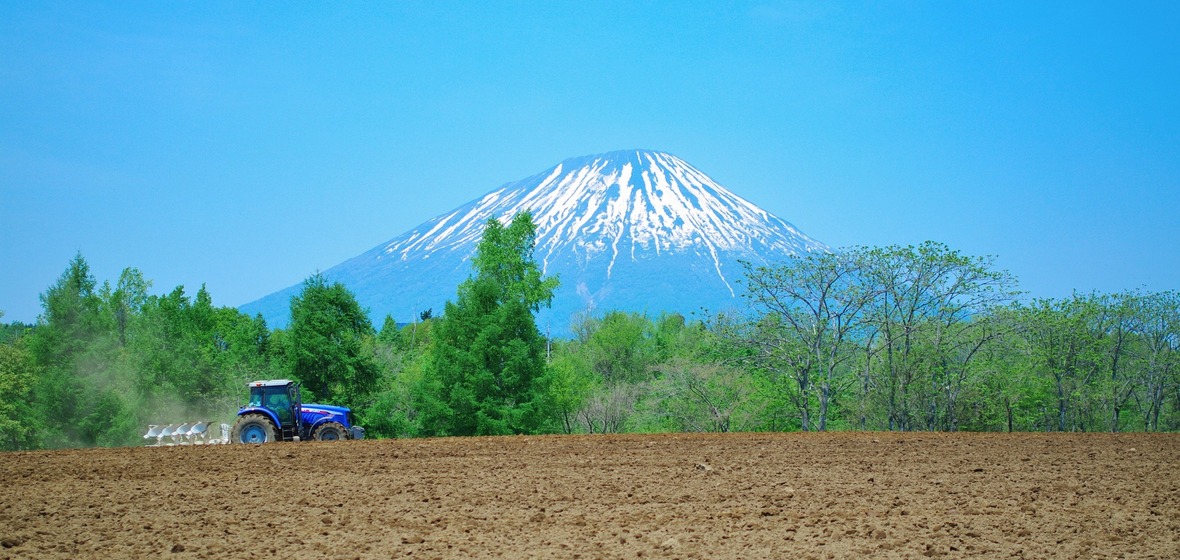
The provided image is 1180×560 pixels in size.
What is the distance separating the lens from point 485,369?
40844 mm

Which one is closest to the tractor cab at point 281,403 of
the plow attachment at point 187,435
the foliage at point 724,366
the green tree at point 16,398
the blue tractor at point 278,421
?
the blue tractor at point 278,421

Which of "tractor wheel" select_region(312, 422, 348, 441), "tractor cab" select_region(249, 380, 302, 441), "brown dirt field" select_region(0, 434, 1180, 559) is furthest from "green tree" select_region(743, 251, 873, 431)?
"tractor cab" select_region(249, 380, 302, 441)

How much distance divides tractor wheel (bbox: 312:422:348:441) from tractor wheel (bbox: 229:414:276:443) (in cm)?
132

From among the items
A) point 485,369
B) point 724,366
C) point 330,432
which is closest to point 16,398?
point 485,369

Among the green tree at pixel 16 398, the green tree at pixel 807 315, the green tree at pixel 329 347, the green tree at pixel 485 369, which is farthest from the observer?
the green tree at pixel 16 398

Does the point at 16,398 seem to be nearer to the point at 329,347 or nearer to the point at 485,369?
the point at 329,347

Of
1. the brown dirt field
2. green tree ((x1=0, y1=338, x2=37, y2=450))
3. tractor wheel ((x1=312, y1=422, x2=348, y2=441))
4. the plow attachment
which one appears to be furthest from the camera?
green tree ((x1=0, y1=338, x2=37, y2=450))

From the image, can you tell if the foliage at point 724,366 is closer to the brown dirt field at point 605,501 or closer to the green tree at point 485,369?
the green tree at point 485,369

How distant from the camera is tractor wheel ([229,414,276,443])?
25.1 metres

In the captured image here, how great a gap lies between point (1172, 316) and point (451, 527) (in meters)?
37.5

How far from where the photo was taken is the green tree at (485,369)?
40188 mm

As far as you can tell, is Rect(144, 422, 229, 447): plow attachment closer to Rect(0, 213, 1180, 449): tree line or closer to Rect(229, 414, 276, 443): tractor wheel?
Rect(229, 414, 276, 443): tractor wheel

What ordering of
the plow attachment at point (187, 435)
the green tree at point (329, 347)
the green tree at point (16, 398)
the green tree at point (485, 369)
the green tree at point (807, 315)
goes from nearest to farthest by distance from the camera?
the plow attachment at point (187, 435)
the green tree at point (807, 315)
the green tree at point (485, 369)
the green tree at point (329, 347)
the green tree at point (16, 398)


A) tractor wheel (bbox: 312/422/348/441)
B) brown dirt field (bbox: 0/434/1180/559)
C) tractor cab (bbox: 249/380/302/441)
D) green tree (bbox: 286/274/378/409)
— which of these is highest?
green tree (bbox: 286/274/378/409)
